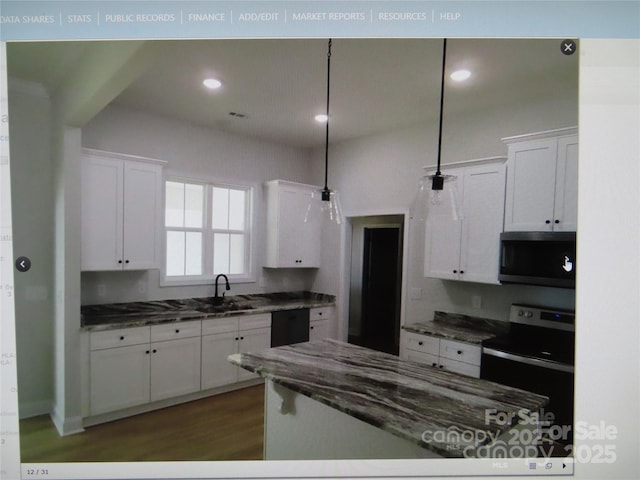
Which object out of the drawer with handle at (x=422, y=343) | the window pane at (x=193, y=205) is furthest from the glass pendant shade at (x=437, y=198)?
the window pane at (x=193, y=205)

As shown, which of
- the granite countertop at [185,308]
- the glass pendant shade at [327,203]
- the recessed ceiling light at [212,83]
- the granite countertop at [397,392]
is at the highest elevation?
the recessed ceiling light at [212,83]

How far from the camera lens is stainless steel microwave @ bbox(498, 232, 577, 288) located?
77.1 inches

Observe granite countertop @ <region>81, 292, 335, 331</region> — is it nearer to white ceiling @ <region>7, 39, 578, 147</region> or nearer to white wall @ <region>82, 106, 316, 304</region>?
white wall @ <region>82, 106, 316, 304</region>

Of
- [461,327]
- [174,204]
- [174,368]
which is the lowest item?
[174,368]

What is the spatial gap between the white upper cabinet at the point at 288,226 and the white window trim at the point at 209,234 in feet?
0.55

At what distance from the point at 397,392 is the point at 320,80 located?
1.83 metres

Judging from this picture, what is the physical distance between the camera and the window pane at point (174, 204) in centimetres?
306

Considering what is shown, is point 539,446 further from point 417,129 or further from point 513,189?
point 417,129

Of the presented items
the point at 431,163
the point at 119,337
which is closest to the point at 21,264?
the point at 119,337

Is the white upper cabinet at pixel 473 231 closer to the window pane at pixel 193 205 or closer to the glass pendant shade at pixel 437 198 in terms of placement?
the glass pendant shade at pixel 437 198

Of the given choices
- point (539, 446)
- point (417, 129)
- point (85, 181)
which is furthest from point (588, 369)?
point (85, 181)

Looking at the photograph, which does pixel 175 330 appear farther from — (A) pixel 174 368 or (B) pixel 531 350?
(B) pixel 531 350

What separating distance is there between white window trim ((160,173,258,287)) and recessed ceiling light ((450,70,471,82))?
2165 mm

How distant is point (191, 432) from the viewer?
6.72ft
